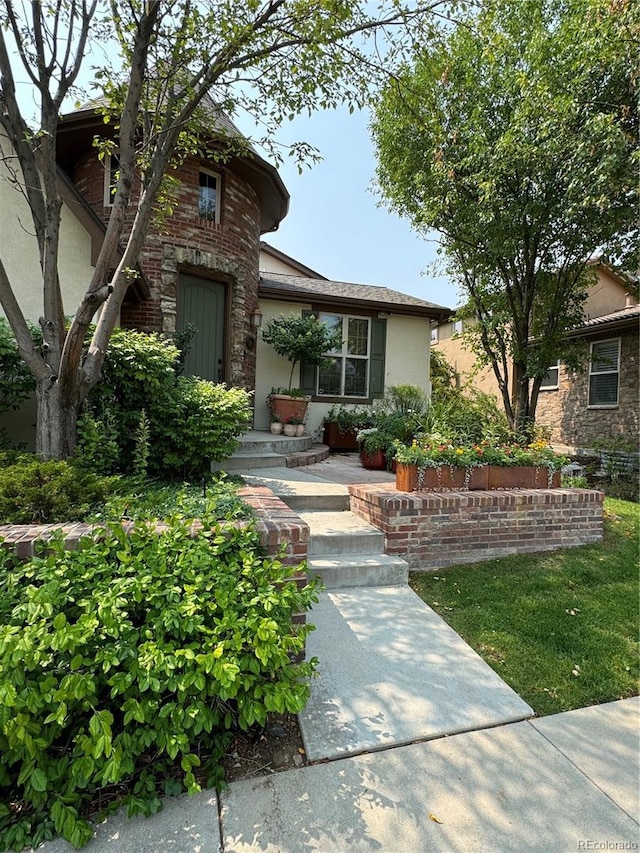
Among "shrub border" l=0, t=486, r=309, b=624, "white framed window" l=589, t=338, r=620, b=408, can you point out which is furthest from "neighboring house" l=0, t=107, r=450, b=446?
"white framed window" l=589, t=338, r=620, b=408

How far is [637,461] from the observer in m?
9.02

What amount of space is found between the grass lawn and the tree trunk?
288 centimetres

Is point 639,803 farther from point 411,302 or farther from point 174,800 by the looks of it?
point 411,302

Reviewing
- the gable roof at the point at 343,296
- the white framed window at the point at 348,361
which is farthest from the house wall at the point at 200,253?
the white framed window at the point at 348,361

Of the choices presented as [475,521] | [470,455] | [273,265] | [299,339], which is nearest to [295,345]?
[299,339]

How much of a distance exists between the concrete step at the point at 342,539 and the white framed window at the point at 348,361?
5.49 meters

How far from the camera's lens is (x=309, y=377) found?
8656mm

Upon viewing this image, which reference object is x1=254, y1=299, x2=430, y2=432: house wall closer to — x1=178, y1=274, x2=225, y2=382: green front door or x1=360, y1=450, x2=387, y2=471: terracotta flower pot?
x1=178, y1=274, x2=225, y2=382: green front door

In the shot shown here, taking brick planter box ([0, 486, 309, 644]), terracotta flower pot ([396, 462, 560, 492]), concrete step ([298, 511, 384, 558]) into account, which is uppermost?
terracotta flower pot ([396, 462, 560, 492])

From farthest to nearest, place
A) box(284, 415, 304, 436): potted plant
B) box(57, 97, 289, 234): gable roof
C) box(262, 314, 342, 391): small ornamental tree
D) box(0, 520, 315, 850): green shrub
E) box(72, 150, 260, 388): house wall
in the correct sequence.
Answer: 1. box(262, 314, 342, 391): small ornamental tree
2. box(284, 415, 304, 436): potted plant
3. box(72, 150, 260, 388): house wall
4. box(57, 97, 289, 234): gable roof
5. box(0, 520, 315, 850): green shrub

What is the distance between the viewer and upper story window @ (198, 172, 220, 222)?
7031 millimetres

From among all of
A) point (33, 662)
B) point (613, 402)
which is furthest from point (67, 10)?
point (613, 402)

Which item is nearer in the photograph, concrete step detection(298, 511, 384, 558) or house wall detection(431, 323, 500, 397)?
concrete step detection(298, 511, 384, 558)

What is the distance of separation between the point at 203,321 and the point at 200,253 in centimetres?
105
